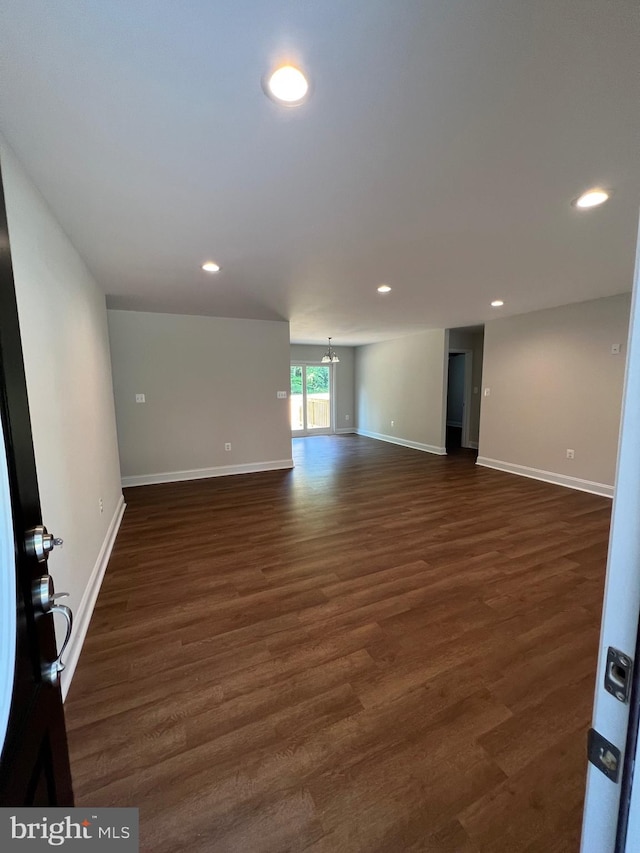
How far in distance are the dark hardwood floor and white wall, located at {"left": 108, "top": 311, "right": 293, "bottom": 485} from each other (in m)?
2.04

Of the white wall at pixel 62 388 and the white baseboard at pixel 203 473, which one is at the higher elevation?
the white wall at pixel 62 388

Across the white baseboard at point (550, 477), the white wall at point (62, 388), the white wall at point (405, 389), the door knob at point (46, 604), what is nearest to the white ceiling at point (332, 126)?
the white wall at point (62, 388)

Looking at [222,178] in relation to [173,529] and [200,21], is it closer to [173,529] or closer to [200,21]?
[200,21]

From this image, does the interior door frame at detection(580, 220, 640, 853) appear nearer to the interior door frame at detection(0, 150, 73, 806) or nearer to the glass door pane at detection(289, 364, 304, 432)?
the interior door frame at detection(0, 150, 73, 806)

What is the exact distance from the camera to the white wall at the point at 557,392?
4.23 meters

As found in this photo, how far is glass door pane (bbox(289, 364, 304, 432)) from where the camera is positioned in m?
8.70

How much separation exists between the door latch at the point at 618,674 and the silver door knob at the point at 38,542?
3.52 ft

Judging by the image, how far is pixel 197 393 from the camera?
5098 mm

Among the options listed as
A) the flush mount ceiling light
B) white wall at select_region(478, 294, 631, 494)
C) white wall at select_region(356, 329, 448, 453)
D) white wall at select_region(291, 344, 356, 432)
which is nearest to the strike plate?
the flush mount ceiling light

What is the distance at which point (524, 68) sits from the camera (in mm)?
1104

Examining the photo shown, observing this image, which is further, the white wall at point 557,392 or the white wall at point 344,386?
the white wall at point 344,386

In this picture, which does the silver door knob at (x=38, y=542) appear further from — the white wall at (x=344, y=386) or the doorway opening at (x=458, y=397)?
the white wall at (x=344, y=386)

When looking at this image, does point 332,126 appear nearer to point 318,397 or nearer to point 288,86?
point 288,86

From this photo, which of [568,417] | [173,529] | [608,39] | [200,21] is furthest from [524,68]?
[568,417]
